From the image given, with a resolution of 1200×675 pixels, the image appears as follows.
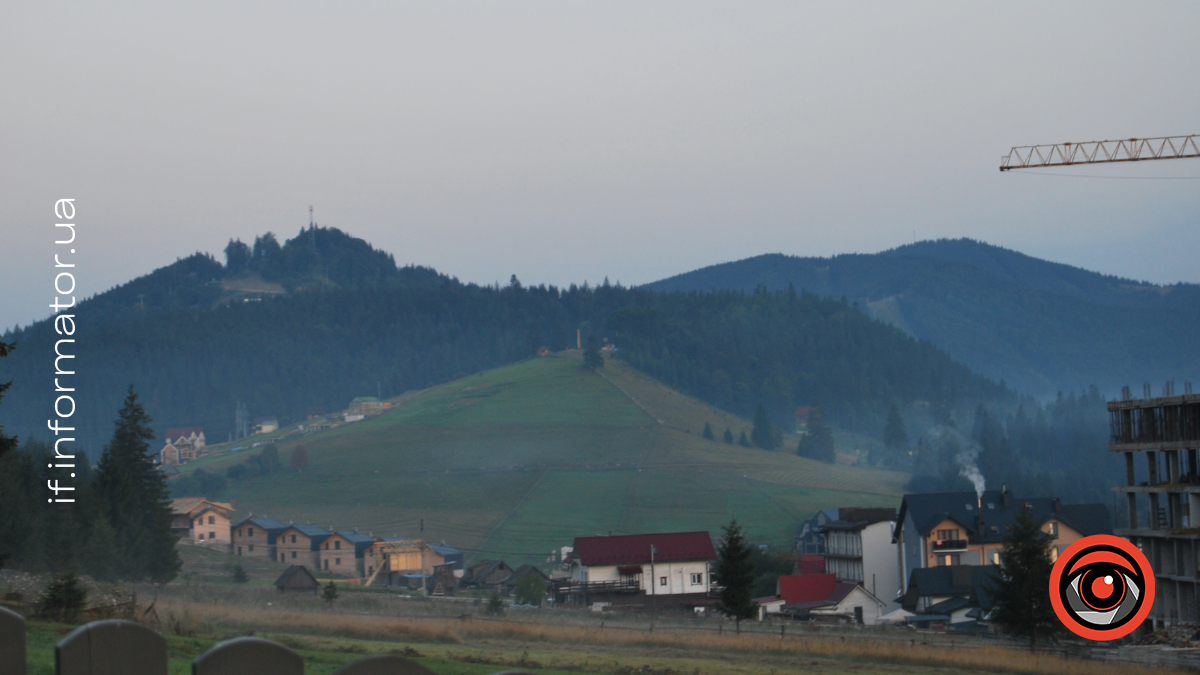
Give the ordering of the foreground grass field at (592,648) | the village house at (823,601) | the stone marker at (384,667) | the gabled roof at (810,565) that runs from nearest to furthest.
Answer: the stone marker at (384,667) → the foreground grass field at (592,648) → the village house at (823,601) → the gabled roof at (810,565)

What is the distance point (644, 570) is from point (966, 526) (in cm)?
2485

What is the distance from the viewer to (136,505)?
62906 millimetres

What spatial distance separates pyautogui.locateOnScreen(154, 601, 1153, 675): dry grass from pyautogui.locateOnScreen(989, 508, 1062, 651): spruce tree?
2.74 metres

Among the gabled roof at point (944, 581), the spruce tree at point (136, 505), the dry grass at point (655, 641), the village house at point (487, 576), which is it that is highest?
the spruce tree at point (136, 505)

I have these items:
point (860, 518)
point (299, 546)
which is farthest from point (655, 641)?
point (299, 546)

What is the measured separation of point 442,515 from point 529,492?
1553 cm

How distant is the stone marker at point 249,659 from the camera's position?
109 inches

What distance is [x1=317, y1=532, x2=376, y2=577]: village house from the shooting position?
10650 cm

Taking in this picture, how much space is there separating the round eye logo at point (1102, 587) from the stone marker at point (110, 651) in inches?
189

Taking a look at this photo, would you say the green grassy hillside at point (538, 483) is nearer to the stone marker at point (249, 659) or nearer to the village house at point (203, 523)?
the village house at point (203, 523)

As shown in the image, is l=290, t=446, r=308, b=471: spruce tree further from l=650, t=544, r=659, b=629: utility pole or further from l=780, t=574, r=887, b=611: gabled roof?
l=780, t=574, r=887, b=611: gabled roof

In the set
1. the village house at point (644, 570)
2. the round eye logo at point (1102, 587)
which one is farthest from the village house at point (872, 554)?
the round eye logo at point (1102, 587)

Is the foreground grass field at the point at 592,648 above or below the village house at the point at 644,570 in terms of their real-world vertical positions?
above

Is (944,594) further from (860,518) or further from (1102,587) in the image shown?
(1102,587)
